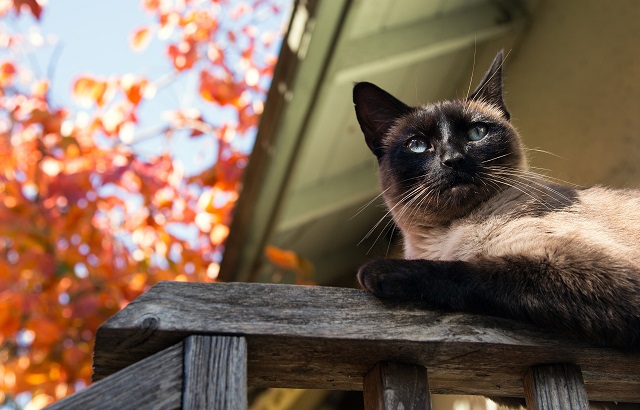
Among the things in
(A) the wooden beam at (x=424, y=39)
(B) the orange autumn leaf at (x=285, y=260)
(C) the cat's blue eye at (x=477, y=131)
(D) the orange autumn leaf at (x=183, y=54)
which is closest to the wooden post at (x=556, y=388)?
(C) the cat's blue eye at (x=477, y=131)

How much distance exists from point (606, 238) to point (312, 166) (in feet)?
7.90

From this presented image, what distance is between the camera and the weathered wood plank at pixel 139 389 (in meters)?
1.28

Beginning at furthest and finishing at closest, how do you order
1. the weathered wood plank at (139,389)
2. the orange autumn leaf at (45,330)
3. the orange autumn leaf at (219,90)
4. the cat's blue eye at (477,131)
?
the orange autumn leaf at (219,90)
the orange autumn leaf at (45,330)
the cat's blue eye at (477,131)
the weathered wood plank at (139,389)

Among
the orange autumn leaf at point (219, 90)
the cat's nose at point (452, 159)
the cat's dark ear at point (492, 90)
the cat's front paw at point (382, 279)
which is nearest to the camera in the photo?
the cat's front paw at point (382, 279)

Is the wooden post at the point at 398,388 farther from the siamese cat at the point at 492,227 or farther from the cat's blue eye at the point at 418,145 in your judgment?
the cat's blue eye at the point at 418,145

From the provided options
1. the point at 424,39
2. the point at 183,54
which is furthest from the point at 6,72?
the point at 424,39

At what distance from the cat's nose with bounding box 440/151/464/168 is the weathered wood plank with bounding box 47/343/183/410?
4.08 feet

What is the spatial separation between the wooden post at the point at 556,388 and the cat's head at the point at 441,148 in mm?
875

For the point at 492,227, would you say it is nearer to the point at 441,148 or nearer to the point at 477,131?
the point at 441,148

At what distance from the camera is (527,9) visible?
4188 mm

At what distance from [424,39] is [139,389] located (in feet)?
9.68

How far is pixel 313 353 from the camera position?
57.9 inches

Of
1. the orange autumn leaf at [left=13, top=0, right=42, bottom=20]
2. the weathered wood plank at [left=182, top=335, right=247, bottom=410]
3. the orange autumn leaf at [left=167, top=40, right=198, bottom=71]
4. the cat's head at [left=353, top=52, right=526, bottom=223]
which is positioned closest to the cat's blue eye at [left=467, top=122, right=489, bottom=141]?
the cat's head at [left=353, top=52, right=526, bottom=223]

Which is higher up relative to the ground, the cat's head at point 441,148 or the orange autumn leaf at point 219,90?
the orange autumn leaf at point 219,90
